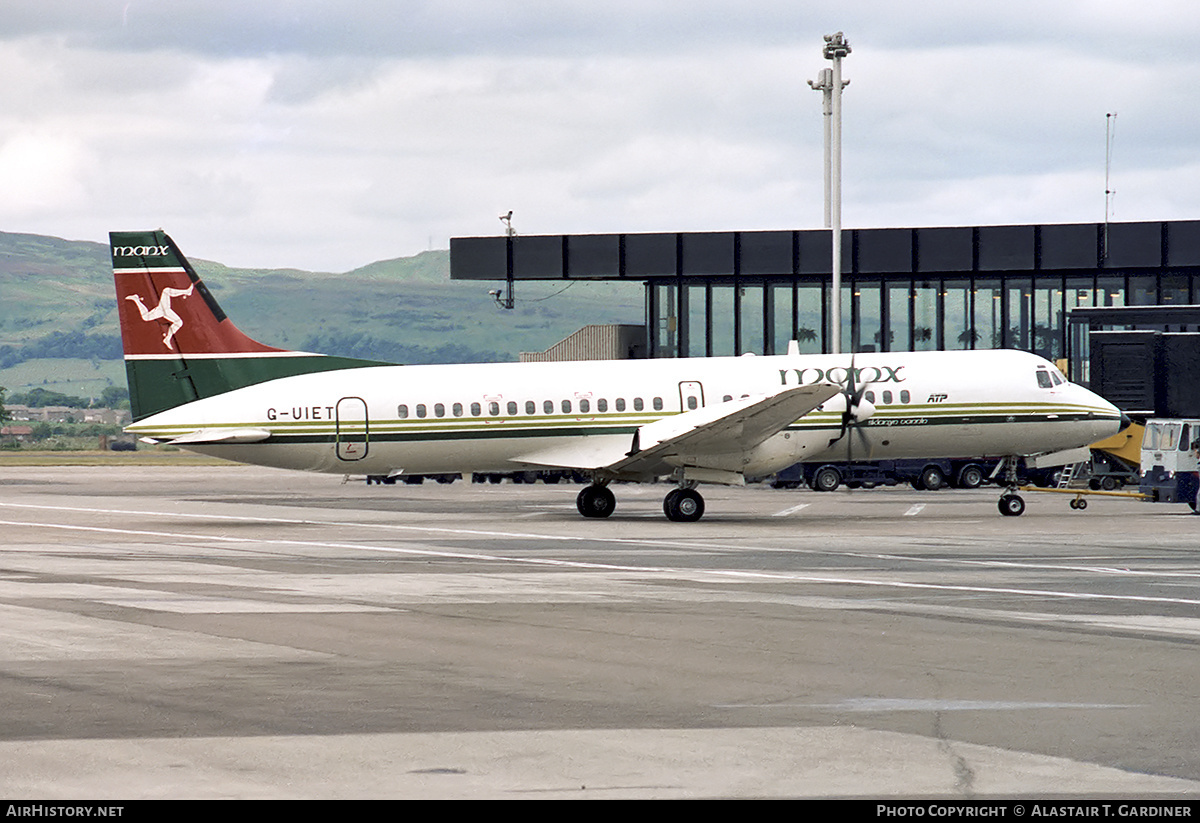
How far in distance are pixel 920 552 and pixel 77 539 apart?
56.3 feet

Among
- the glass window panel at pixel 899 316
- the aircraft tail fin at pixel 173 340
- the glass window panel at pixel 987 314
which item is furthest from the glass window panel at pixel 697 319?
the aircraft tail fin at pixel 173 340

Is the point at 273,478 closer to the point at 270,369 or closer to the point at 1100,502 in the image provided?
the point at 270,369

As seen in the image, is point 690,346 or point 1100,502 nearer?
point 1100,502

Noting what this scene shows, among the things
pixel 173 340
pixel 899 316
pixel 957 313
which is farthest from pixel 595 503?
pixel 957 313

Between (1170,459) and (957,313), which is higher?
(957,313)

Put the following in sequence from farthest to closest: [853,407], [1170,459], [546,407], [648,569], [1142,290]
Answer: [1142,290], [1170,459], [546,407], [853,407], [648,569]

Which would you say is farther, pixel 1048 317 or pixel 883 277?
pixel 883 277

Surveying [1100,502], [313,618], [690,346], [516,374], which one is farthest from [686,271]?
[313,618]

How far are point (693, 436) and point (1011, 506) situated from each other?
8954 millimetres

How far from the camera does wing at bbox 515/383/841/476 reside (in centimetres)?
3216

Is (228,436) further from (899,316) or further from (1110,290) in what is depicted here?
(1110,290)

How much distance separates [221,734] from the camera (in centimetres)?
1022

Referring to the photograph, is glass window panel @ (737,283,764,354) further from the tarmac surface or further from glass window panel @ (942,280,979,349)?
the tarmac surface

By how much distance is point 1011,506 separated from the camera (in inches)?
1417
